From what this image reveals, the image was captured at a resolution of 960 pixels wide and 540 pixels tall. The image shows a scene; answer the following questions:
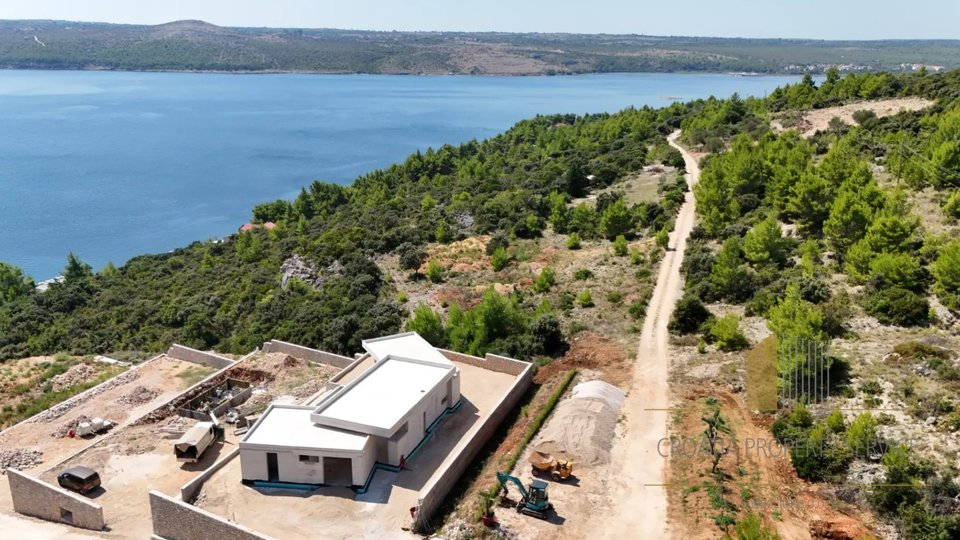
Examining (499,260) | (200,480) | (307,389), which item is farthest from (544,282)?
(200,480)

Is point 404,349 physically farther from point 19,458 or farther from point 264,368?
point 19,458

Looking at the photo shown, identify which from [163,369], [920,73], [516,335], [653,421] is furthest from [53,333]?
[920,73]

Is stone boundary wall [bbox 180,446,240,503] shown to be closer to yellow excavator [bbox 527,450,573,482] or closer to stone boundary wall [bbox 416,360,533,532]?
stone boundary wall [bbox 416,360,533,532]

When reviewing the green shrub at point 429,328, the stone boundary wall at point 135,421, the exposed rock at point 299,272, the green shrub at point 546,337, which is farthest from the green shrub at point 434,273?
the stone boundary wall at point 135,421

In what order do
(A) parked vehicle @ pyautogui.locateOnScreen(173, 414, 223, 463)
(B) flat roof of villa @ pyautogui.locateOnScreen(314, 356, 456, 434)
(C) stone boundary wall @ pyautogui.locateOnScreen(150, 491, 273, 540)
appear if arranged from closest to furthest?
(C) stone boundary wall @ pyautogui.locateOnScreen(150, 491, 273, 540) → (B) flat roof of villa @ pyautogui.locateOnScreen(314, 356, 456, 434) → (A) parked vehicle @ pyautogui.locateOnScreen(173, 414, 223, 463)

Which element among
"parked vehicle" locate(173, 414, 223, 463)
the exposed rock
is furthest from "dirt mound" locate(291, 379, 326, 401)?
the exposed rock
